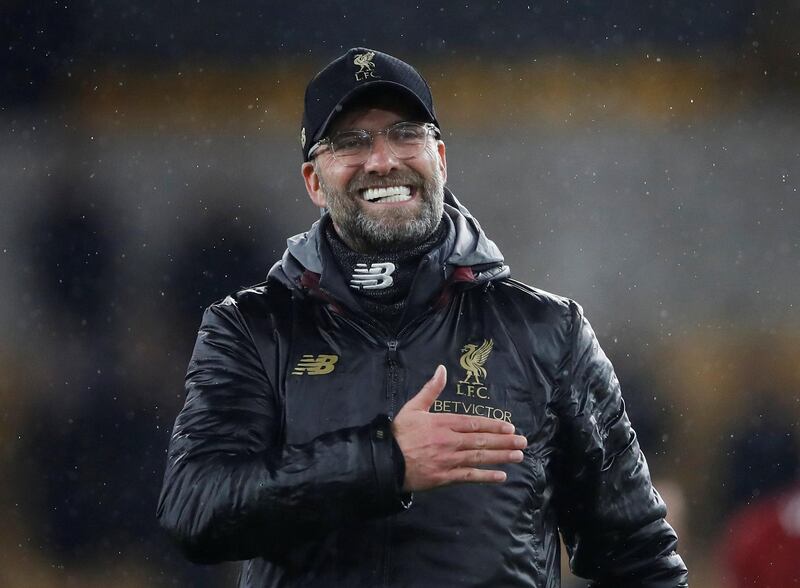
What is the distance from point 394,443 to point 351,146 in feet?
1.97

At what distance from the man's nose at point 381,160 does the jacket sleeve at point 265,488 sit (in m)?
0.49

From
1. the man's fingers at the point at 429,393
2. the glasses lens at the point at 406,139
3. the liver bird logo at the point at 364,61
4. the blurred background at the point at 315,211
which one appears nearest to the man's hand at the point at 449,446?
the man's fingers at the point at 429,393

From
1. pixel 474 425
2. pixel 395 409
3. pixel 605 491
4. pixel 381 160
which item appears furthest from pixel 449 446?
pixel 381 160

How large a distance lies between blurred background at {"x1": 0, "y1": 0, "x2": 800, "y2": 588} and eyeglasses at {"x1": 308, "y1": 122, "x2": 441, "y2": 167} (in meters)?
3.71

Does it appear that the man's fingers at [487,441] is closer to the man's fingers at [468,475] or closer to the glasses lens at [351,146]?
the man's fingers at [468,475]

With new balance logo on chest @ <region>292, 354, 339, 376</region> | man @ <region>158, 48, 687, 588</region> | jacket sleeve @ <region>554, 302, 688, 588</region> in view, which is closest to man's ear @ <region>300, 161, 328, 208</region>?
man @ <region>158, 48, 687, 588</region>

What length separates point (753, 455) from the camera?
5922mm

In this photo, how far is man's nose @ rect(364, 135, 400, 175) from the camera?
6.86 feet

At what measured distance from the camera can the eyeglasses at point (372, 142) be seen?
6.93 ft

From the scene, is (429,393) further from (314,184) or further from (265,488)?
(314,184)

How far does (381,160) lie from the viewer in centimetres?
209

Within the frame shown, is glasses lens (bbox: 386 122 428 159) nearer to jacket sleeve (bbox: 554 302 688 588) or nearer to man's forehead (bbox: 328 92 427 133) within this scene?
man's forehead (bbox: 328 92 427 133)

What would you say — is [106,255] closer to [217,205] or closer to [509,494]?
[217,205]

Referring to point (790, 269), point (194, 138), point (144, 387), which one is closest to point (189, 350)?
point (144, 387)
